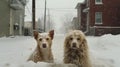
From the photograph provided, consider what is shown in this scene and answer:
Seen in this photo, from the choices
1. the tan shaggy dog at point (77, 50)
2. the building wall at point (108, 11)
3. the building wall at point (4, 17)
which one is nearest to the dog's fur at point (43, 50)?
the tan shaggy dog at point (77, 50)

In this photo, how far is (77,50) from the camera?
1024 centimetres

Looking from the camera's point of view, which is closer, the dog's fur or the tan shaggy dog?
the tan shaggy dog

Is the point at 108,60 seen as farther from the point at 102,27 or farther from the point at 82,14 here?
the point at 82,14

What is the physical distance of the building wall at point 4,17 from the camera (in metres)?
45.5

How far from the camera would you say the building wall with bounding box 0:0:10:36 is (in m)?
45.5

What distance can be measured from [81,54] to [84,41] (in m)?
0.35

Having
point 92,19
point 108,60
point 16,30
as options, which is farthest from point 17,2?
point 108,60

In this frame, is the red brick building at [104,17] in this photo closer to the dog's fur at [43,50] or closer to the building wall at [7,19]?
the building wall at [7,19]

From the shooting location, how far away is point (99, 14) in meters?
57.0

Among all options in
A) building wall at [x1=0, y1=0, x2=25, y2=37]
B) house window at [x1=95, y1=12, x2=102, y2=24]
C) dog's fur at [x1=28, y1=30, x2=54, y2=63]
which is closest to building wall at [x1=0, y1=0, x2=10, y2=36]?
building wall at [x1=0, y1=0, x2=25, y2=37]

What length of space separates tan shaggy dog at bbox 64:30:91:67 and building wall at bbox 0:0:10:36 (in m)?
34.6

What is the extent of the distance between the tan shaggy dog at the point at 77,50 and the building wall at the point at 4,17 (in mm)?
34566

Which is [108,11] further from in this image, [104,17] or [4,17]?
[4,17]

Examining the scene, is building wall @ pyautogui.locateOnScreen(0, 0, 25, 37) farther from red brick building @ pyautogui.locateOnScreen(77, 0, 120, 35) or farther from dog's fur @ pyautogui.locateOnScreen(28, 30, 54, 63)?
dog's fur @ pyautogui.locateOnScreen(28, 30, 54, 63)
